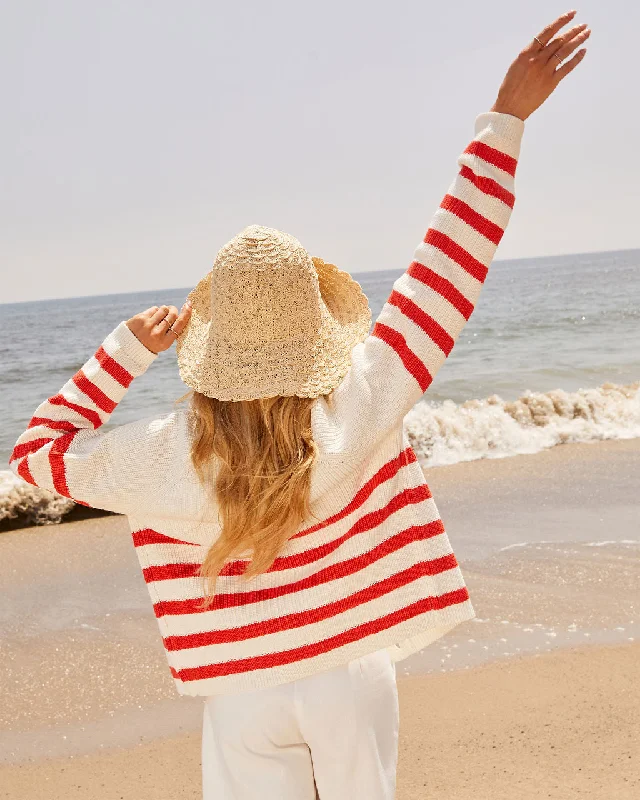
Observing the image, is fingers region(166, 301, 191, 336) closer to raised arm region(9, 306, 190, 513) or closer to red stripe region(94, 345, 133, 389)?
raised arm region(9, 306, 190, 513)

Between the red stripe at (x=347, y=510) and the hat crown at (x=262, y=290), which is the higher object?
the hat crown at (x=262, y=290)

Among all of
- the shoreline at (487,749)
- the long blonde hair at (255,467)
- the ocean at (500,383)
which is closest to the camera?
the long blonde hair at (255,467)

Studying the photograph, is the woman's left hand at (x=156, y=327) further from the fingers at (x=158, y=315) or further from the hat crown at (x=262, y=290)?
the hat crown at (x=262, y=290)

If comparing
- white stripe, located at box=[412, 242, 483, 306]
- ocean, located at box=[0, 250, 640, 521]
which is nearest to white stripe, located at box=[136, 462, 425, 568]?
white stripe, located at box=[412, 242, 483, 306]

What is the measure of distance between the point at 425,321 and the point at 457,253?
139 mm

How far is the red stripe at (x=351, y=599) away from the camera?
4.77ft

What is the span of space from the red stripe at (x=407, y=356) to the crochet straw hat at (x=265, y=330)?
0.08 meters

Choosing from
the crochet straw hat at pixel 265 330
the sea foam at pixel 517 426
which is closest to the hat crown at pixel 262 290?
the crochet straw hat at pixel 265 330

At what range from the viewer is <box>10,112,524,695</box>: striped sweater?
1.40 meters

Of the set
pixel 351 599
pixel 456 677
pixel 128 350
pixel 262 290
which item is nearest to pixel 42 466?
pixel 128 350

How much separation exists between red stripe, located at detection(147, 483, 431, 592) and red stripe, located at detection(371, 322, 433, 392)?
20 cm

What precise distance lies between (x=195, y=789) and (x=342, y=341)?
1814 millimetres

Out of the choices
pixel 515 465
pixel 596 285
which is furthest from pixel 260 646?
pixel 596 285

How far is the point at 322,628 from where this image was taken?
4.77 feet
